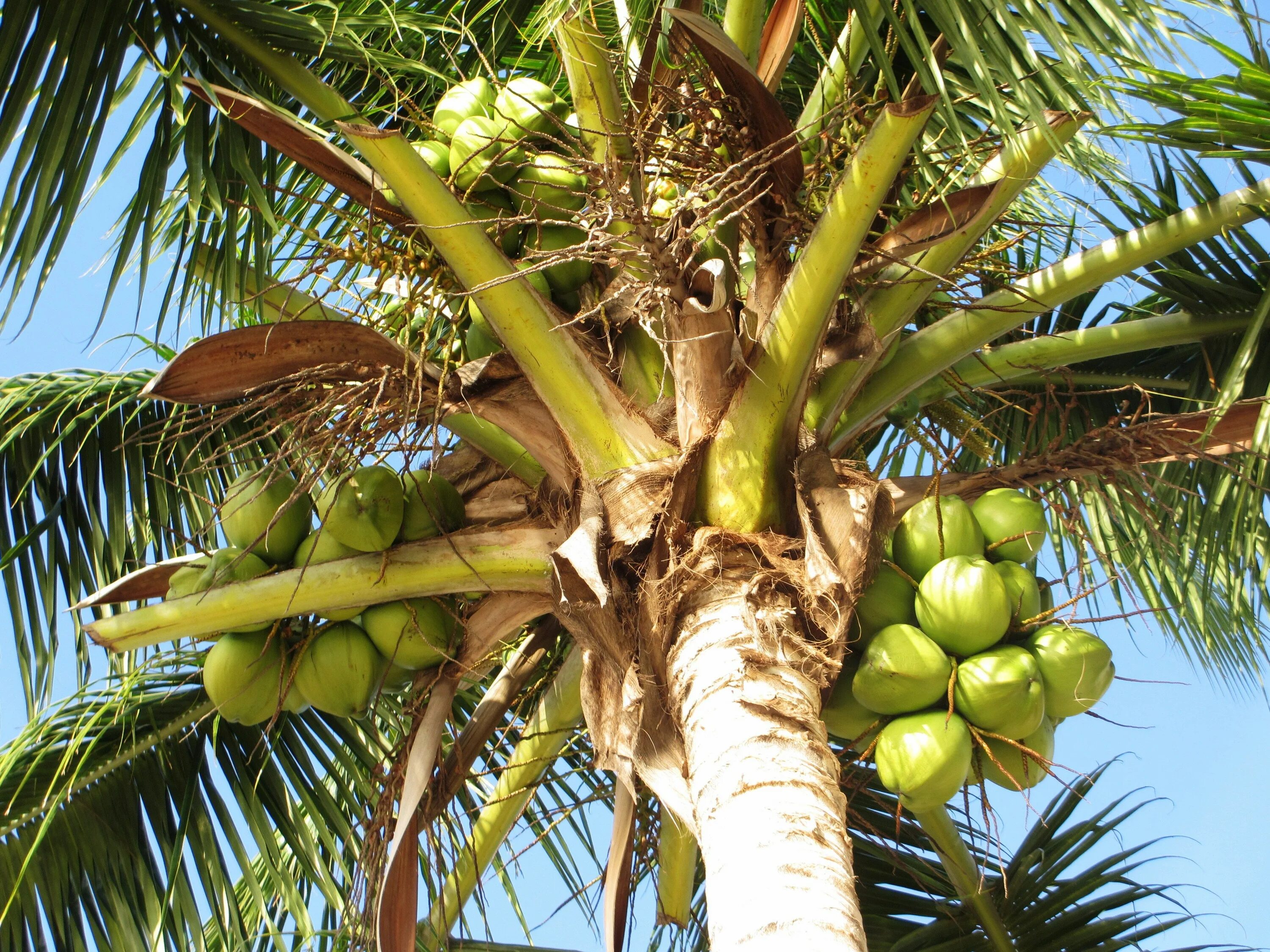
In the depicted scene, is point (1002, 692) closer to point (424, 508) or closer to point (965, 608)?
point (965, 608)

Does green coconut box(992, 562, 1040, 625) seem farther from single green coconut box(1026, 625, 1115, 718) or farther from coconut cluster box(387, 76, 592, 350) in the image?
coconut cluster box(387, 76, 592, 350)

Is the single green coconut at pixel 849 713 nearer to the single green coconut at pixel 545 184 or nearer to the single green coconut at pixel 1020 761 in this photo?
the single green coconut at pixel 1020 761

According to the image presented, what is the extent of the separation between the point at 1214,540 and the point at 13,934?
272 cm

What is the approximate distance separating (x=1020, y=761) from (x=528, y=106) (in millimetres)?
1561

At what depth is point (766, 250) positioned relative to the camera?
84.6 inches

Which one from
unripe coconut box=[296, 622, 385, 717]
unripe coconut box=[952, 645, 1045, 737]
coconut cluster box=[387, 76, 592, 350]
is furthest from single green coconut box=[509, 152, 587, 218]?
unripe coconut box=[952, 645, 1045, 737]

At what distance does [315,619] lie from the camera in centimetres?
235

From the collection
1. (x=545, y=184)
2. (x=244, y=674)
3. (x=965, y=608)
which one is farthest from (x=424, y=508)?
(x=965, y=608)

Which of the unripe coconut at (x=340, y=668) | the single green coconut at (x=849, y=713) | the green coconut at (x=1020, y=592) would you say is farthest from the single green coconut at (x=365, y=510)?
the green coconut at (x=1020, y=592)

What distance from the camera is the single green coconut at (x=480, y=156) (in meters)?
2.32

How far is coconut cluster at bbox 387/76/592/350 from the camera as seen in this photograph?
2322 mm

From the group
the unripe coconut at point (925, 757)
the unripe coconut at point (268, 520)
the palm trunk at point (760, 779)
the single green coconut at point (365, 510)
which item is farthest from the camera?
the unripe coconut at point (268, 520)

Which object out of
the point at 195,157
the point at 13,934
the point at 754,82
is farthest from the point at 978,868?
the point at 195,157

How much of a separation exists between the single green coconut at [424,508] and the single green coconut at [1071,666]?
3.45 ft
